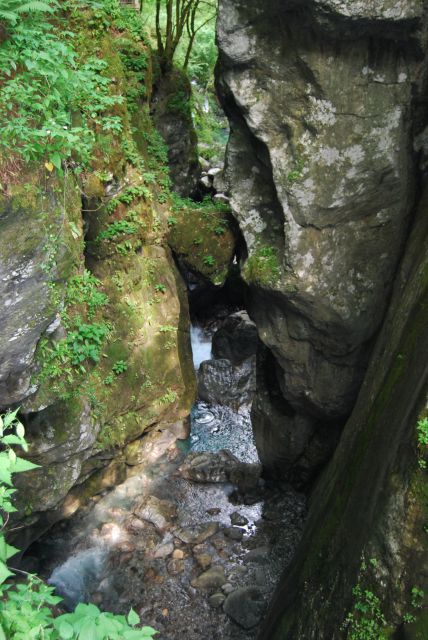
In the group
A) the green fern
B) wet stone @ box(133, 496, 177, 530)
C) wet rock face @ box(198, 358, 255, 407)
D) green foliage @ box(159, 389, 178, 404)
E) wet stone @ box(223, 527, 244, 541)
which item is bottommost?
wet stone @ box(223, 527, 244, 541)

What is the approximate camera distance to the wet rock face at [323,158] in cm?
724

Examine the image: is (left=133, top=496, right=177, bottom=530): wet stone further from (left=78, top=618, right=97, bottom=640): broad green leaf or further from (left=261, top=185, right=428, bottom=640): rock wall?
(left=78, top=618, right=97, bottom=640): broad green leaf

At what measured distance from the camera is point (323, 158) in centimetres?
767

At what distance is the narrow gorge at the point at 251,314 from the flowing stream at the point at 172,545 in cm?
4

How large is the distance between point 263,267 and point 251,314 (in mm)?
1536

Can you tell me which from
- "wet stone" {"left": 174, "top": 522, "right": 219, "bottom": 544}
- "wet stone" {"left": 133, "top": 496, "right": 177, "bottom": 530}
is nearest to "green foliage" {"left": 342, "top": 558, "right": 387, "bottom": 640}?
"wet stone" {"left": 174, "top": 522, "right": 219, "bottom": 544}

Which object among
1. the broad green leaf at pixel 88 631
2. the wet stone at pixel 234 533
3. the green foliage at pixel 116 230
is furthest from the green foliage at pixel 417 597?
the green foliage at pixel 116 230

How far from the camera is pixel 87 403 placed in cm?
771

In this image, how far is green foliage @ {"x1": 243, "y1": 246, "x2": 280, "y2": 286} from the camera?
27.2ft

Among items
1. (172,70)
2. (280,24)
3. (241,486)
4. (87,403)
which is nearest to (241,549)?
(241,486)

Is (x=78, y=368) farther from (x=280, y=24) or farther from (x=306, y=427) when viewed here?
(x=280, y=24)

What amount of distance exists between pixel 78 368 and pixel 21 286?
2090 millimetres

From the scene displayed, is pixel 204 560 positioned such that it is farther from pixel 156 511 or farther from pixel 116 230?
pixel 116 230

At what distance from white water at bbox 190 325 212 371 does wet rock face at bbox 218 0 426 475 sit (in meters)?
5.37
